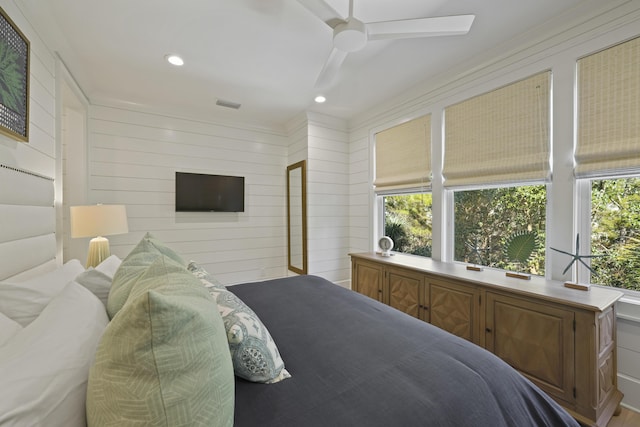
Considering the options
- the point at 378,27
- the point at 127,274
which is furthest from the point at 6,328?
the point at 378,27

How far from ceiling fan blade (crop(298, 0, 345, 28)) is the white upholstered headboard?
193 centimetres

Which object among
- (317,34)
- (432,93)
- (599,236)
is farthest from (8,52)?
(599,236)

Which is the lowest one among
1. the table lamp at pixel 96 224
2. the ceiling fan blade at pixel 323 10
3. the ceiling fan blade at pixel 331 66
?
the table lamp at pixel 96 224

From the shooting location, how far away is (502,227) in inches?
97.1

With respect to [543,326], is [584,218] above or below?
above

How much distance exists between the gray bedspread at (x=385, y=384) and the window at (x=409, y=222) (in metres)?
1.93

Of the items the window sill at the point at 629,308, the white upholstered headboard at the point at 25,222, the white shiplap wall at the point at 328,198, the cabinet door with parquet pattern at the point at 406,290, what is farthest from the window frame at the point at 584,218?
the white upholstered headboard at the point at 25,222

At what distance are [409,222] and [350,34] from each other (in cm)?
239

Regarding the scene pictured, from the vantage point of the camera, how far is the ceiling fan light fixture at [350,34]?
159 cm

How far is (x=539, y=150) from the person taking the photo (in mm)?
2143

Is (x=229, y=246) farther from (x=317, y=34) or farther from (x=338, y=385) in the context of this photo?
(x=338, y=385)

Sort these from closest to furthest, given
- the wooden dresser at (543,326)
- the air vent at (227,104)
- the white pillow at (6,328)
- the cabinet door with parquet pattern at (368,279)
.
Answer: the white pillow at (6,328) < the wooden dresser at (543,326) < the cabinet door with parquet pattern at (368,279) < the air vent at (227,104)

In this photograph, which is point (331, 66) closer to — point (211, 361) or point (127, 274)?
point (127, 274)

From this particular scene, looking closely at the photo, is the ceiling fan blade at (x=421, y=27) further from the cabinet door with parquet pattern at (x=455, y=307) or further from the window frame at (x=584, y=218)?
the cabinet door with parquet pattern at (x=455, y=307)
